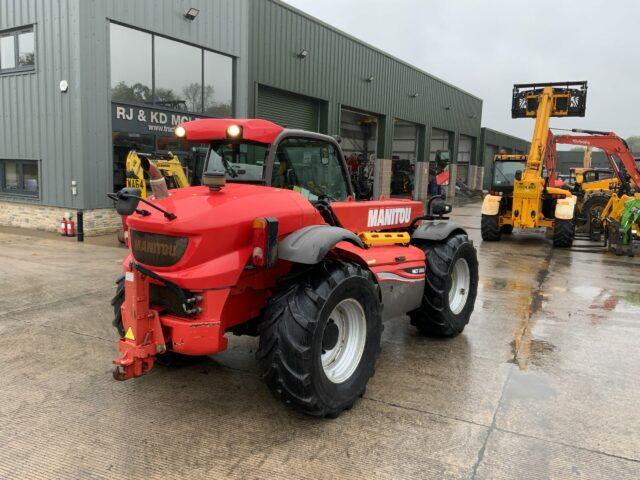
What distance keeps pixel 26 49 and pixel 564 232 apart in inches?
528

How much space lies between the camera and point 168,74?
42.4ft

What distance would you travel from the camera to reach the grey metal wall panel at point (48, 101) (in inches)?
445

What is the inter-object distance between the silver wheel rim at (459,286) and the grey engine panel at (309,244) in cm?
232

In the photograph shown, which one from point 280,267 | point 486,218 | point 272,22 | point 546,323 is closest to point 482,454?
point 280,267

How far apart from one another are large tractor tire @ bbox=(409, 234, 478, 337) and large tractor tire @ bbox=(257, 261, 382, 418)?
1290mm

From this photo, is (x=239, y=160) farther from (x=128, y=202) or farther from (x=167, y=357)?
(x=167, y=357)

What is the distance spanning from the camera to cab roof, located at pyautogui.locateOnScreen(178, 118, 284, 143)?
3.90 metres

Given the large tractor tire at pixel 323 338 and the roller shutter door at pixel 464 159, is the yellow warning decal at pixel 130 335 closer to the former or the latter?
the large tractor tire at pixel 323 338

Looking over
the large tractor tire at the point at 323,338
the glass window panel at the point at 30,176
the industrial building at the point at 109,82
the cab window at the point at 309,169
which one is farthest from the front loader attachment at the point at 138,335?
the glass window panel at the point at 30,176

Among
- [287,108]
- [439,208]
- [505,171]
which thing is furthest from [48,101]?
[505,171]

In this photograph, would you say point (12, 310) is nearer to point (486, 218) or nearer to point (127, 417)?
point (127, 417)

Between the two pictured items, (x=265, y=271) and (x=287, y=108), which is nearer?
(x=265, y=271)

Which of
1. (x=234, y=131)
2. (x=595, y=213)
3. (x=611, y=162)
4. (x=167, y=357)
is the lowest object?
(x=167, y=357)

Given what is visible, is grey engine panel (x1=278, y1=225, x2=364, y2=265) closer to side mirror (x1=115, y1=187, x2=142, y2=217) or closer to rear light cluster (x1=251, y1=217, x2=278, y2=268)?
rear light cluster (x1=251, y1=217, x2=278, y2=268)
